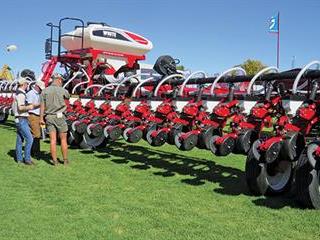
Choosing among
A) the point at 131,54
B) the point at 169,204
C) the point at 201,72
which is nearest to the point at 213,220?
the point at 169,204

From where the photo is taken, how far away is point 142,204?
234 inches

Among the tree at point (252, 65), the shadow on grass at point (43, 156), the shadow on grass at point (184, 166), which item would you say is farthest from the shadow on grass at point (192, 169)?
the tree at point (252, 65)

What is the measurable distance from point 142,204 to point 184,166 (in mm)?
2853

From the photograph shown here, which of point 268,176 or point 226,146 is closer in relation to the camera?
point 268,176

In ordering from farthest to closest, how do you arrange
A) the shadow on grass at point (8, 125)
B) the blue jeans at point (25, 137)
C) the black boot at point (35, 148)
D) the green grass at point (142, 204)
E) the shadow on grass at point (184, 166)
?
the shadow on grass at point (8, 125), the black boot at point (35, 148), the blue jeans at point (25, 137), the shadow on grass at point (184, 166), the green grass at point (142, 204)

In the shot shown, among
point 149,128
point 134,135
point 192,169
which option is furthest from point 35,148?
point 192,169

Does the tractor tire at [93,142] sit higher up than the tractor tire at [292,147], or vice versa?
the tractor tire at [292,147]

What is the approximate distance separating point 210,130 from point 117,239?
2761 mm

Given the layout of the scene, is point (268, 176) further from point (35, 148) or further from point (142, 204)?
point (35, 148)

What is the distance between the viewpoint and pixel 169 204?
5934 mm

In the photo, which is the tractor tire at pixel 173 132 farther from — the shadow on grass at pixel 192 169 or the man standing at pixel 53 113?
the man standing at pixel 53 113

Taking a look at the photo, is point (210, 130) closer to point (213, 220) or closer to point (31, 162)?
point (213, 220)

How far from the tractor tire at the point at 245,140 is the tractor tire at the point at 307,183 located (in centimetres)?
94

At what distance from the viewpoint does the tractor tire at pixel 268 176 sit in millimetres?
6117
